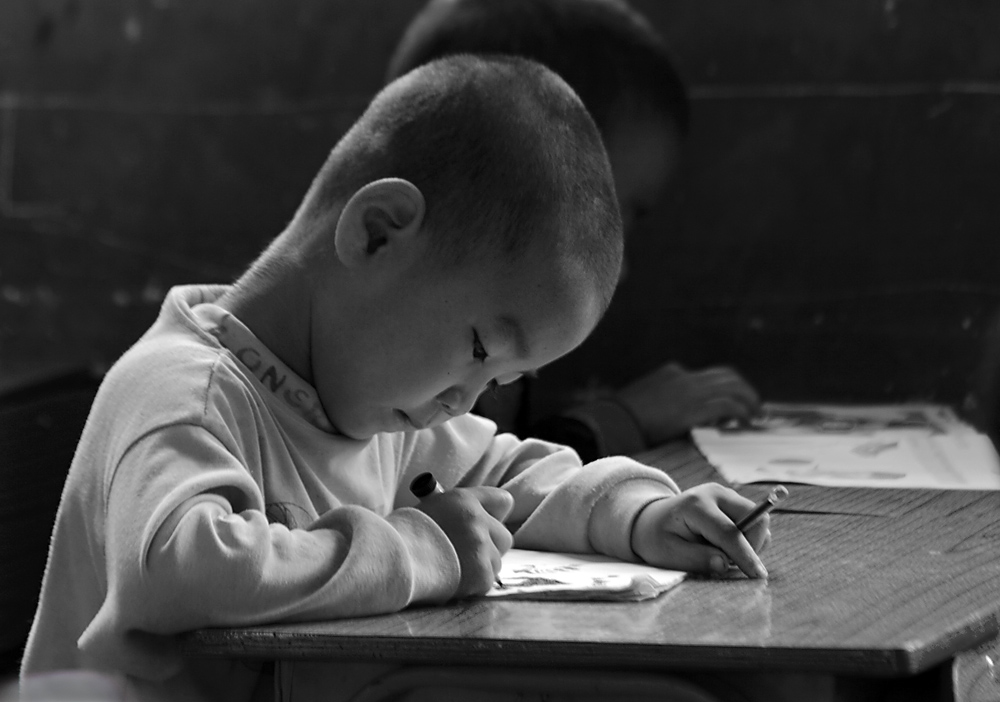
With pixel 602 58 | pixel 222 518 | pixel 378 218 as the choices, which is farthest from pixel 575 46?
pixel 222 518

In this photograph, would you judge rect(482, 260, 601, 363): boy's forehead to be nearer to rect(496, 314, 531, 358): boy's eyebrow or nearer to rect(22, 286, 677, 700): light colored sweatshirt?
rect(496, 314, 531, 358): boy's eyebrow

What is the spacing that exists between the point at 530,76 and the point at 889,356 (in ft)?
4.38

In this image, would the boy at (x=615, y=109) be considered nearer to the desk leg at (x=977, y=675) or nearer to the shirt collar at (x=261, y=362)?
the shirt collar at (x=261, y=362)

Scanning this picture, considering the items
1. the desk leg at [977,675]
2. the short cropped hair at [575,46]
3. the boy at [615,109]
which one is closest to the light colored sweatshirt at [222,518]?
the desk leg at [977,675]

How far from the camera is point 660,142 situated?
2137 mm

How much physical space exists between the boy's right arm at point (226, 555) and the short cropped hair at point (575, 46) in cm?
109

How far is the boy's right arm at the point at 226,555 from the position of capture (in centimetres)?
91

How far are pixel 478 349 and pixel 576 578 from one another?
7.4 inches

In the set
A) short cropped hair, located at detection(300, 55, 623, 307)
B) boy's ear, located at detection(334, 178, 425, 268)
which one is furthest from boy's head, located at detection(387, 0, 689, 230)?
boy's ear, located at detection(334, 178, 425, 268)

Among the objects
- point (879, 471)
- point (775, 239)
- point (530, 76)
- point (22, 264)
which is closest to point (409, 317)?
point (530, 76)

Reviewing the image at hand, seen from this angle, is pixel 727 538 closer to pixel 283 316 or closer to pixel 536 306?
pixel 536 306

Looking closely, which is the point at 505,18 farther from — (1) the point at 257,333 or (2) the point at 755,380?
(1) the point at 257,333

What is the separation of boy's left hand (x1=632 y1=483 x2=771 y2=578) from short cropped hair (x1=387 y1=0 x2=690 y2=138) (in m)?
0.93

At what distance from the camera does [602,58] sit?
205 cm
